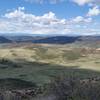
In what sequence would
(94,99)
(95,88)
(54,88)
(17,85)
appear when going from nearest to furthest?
(94,99) → (95,88) → (54,88) → (17,85)

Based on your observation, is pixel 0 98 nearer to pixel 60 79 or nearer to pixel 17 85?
pixel 60 79

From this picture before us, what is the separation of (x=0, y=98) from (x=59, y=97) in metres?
7.73

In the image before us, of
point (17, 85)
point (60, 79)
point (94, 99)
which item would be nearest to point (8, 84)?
point (17, 85)

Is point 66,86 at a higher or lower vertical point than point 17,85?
higher

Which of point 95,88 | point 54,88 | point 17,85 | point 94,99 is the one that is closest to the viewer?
point 94,99

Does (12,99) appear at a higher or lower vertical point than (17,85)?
higher

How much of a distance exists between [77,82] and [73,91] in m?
3.66

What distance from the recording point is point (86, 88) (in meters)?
40.7

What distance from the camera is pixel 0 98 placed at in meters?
41.1

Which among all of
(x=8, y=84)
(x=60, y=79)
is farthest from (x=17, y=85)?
(x=60, y=79)

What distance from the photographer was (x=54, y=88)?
142ft

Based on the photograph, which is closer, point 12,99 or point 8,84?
point 12,99

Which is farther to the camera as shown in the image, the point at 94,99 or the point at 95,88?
the point at 95,88

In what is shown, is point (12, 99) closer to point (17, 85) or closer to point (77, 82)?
point (77, 82)
